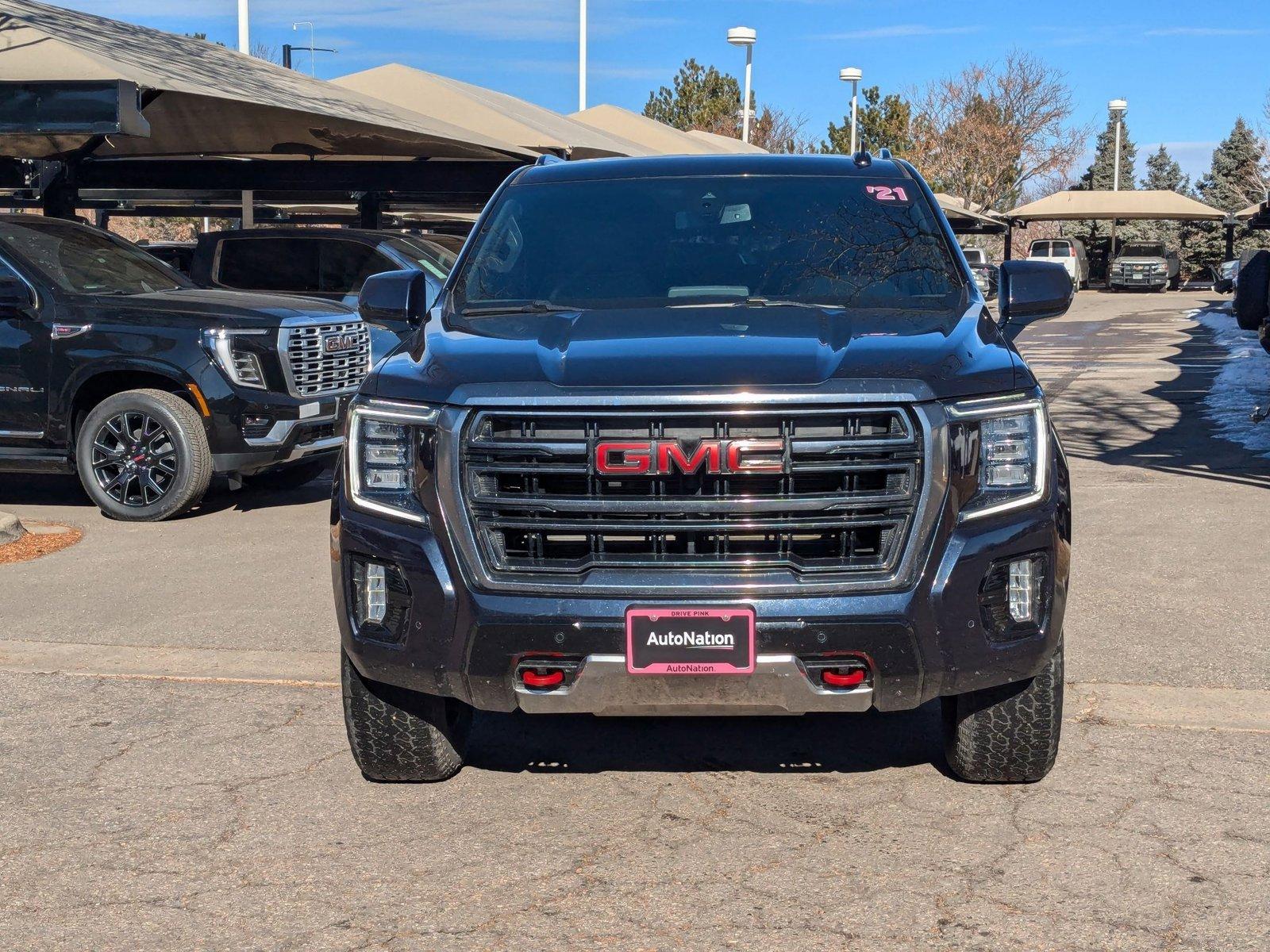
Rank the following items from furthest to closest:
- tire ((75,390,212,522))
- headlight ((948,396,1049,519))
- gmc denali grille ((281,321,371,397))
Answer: gmc denali grille ((281,321,371,397))
tire ((75,390,212,522))
headlight ((948,396,1049,519))

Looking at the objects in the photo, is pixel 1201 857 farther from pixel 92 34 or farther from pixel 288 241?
pixel 92 34

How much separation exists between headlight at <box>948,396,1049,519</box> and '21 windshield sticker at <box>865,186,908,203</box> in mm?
1622

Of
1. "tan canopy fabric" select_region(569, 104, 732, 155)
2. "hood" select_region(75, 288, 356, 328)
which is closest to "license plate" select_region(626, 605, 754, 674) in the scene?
"hood" select_region(75, 288, 356, 328)

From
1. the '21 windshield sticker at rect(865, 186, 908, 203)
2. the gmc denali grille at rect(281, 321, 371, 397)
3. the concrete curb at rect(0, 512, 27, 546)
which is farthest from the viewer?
the gmc denali grille at rect(281, 321, 371, 397)

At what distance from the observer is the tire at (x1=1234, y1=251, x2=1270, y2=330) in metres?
11.9

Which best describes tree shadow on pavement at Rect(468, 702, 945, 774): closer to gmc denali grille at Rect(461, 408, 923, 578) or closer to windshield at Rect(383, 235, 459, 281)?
gmc denali grille at Rect(461, 408, 923, 578)

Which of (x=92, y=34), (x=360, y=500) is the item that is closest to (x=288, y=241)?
(x=92, y=34)

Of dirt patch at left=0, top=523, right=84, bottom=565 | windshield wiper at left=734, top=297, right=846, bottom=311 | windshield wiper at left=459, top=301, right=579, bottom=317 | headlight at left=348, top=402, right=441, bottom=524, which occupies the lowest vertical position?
dirt patch at left=0, top=523, right=84, bottom=565

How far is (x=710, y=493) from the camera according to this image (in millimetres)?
4027

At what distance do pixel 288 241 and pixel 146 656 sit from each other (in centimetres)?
767

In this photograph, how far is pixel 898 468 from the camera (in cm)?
401

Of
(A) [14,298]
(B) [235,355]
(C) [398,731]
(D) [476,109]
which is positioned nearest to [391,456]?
(C) [398,731]

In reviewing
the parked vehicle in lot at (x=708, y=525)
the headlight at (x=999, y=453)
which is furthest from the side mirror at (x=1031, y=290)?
the headlight at (x=999, y=453)

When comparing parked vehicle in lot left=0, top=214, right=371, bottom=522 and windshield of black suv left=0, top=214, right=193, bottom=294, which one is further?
windshield of black suv left=0, top=214, right=193, bottom=294
